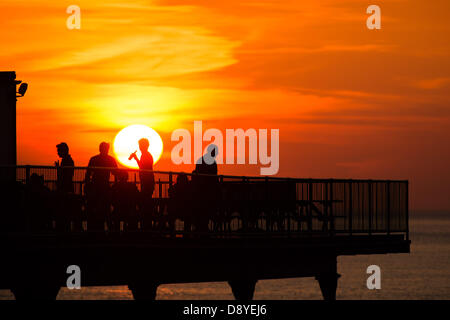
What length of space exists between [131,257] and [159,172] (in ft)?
6.92

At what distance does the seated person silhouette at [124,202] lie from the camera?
22375 millimetres

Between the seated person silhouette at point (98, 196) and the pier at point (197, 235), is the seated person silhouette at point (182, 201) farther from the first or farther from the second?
the seated person silhouette at point (98, 196)

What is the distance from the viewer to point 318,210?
27250mm

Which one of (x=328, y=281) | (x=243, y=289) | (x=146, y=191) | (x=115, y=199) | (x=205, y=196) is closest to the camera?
(x=115, y=199)

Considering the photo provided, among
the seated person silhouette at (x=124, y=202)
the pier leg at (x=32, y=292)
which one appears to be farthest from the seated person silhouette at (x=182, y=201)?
the pier leg at (x=32, y=292)

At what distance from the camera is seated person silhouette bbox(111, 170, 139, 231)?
22.4 metres

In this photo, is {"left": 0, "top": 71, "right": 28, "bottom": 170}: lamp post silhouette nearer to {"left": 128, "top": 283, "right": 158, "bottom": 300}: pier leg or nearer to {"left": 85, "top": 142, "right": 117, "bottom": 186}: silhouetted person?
{"left": 85, "top": 142, "right": 117, "bottom": 186}: silhouetted person

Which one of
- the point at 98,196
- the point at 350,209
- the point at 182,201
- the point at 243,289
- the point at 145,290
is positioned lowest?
the point at 243,289

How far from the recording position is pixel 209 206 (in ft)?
80.7

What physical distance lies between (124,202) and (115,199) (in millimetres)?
249

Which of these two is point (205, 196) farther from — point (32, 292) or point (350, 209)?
point (32, 292)

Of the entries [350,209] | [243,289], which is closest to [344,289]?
[243,289]
